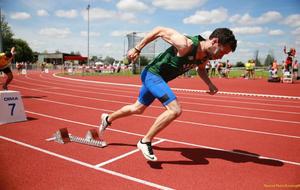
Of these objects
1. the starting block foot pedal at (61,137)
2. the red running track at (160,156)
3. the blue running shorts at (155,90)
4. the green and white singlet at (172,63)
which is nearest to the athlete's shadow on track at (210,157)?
the red running track at (160,156)

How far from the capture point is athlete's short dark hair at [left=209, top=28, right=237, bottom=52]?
3.64 metres

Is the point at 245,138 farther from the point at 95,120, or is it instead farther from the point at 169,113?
the point at 95,120

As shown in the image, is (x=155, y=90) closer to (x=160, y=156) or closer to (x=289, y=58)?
(x=160, y=156)

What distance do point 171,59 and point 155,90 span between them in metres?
0.50

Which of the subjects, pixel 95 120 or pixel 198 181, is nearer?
pixel 198 181

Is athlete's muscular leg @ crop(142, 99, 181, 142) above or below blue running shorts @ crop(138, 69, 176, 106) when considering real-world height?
below

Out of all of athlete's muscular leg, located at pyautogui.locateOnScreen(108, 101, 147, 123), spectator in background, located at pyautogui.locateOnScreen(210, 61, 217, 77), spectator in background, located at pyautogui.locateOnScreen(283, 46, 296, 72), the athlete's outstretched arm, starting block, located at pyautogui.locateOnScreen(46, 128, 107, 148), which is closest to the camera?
the athlete's outstretched arm

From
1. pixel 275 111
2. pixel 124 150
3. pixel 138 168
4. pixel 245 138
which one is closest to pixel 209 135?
pixel 245 138

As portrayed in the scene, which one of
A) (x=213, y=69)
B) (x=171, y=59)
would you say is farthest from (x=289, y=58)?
(x=171, y=59)

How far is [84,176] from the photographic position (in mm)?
3512

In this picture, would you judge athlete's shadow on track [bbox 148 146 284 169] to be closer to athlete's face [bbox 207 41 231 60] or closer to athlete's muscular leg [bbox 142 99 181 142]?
athlete's muscular leg [bbox 142 99 181 142]

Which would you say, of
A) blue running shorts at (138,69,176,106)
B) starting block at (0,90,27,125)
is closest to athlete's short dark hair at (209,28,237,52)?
blue running shorts at (138,69,176,106)

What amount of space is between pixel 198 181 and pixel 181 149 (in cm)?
137

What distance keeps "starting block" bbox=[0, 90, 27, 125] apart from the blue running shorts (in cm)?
353
